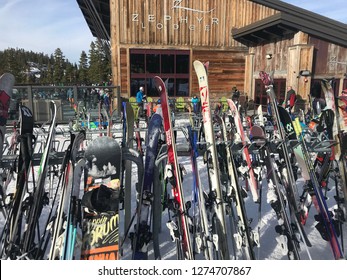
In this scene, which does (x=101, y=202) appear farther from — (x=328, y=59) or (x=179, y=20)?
(x=179, y=20)

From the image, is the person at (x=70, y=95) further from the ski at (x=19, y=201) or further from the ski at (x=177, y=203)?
the ski at (x=177, y=203)

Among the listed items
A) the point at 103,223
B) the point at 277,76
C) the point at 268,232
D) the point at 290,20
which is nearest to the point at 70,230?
the point at 103,223

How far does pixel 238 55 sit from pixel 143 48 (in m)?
5.32

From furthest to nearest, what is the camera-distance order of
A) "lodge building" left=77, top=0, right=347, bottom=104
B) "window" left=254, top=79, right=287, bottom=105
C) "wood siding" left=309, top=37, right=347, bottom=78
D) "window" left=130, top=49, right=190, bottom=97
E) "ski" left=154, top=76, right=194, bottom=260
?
"window" left=130, top=49, right=190, bottom=97, "lodge building" left=77, top=0, right=347, bottom=104, "window" left=254, top=79, right=287, bottom=105, "wood siding" left=309, top=37, right=347, bottom=78, "ski" left=154, top=76, right=194, bottom=260

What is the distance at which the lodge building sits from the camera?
43.6ft

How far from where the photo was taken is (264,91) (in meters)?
14.0

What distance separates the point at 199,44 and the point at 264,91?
429cm

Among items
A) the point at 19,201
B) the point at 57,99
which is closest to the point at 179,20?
the point at 57,99

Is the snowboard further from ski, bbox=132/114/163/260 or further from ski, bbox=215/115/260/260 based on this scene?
ski, bbox=215/115/260/260

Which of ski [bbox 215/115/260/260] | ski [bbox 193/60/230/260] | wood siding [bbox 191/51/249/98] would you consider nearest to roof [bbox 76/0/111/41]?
wood siding [bbox 191/51/249/98]

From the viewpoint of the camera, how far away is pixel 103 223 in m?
2.46

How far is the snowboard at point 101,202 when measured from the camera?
2.40 meters
